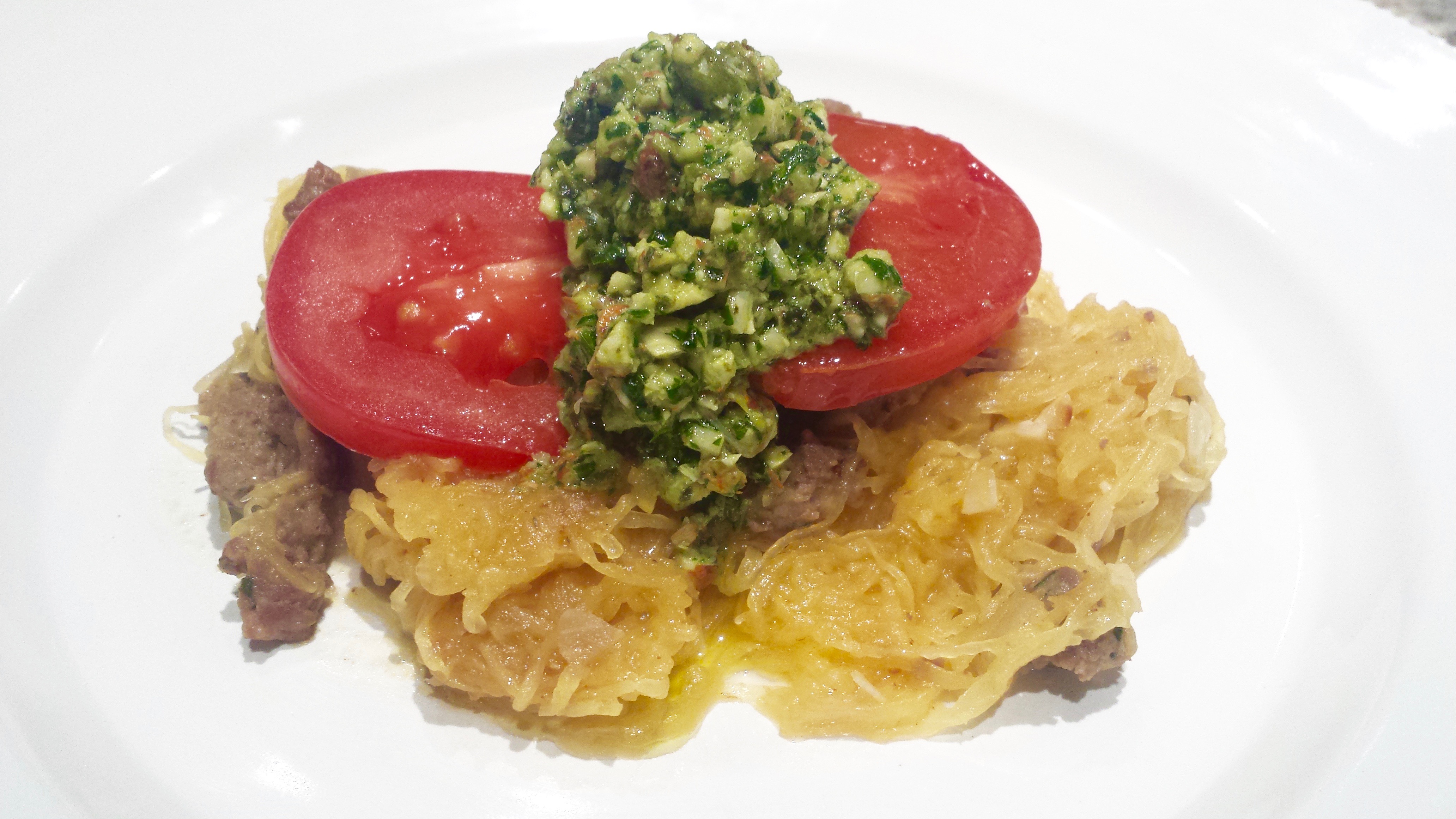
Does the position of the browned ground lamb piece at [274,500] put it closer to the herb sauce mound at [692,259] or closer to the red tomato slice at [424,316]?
the red tomato slice at [424,316]

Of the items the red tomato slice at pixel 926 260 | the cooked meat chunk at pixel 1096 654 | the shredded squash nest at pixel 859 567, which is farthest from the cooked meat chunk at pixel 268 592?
the cooked meat chunk at pixel 1096 654

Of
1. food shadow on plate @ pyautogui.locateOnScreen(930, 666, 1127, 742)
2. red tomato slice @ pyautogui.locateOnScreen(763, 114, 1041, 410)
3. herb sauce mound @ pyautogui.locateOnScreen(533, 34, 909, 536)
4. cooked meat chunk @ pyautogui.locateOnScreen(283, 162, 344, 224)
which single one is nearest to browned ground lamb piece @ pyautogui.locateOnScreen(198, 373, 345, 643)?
cooked meat chunk @ pyautogui.locateOnScreen(283, 162, 344, 224)

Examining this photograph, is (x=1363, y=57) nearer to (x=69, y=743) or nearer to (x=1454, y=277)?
(x=1454, y=277)

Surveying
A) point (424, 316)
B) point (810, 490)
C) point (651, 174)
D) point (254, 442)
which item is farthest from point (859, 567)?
point (254, 442)

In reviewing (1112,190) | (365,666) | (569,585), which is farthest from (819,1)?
(365,666)

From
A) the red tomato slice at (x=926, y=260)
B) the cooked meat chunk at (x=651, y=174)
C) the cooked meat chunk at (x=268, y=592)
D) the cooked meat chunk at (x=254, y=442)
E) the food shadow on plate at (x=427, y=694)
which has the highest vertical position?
the cooked meat chunk at (x=651, y=174)

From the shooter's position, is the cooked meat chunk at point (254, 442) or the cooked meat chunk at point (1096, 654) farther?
the cooked meat chunk at point (254, 442)

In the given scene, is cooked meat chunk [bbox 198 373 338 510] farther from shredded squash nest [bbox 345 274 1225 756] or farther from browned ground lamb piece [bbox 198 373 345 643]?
shredded squash nest [bbox 345 274 1225 756]
